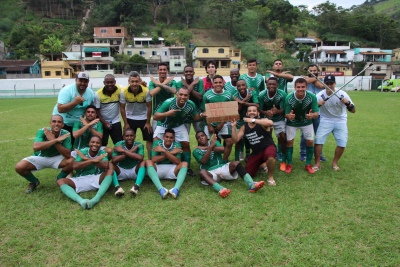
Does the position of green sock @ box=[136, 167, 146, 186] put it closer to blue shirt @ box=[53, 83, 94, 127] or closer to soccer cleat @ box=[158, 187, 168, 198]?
soccer cleat @ box=[158, 187, 168, 198]

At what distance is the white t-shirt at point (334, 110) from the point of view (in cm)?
573

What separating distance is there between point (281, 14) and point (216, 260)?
286 feet

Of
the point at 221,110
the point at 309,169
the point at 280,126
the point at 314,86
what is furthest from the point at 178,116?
the point at 314,86

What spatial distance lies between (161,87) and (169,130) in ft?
4.00

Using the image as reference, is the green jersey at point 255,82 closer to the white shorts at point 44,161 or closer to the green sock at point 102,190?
the green sock at point 102,190

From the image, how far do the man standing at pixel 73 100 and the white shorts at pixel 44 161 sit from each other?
0.66 m

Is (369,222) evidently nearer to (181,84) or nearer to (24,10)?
(181,84)

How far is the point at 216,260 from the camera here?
2887mm

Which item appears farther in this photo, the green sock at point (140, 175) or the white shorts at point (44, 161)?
the green sock at point (140, 175)

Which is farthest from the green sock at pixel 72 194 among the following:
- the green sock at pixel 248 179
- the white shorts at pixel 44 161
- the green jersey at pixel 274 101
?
the green jersey at pixel 274 101

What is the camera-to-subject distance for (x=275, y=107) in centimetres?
578

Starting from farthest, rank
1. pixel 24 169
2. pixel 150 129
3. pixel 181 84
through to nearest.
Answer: pixel 181 84 < pixel 150 129 < pixel 24 169

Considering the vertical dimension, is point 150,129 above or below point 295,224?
above

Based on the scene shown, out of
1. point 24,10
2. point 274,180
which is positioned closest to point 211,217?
point 274,180
